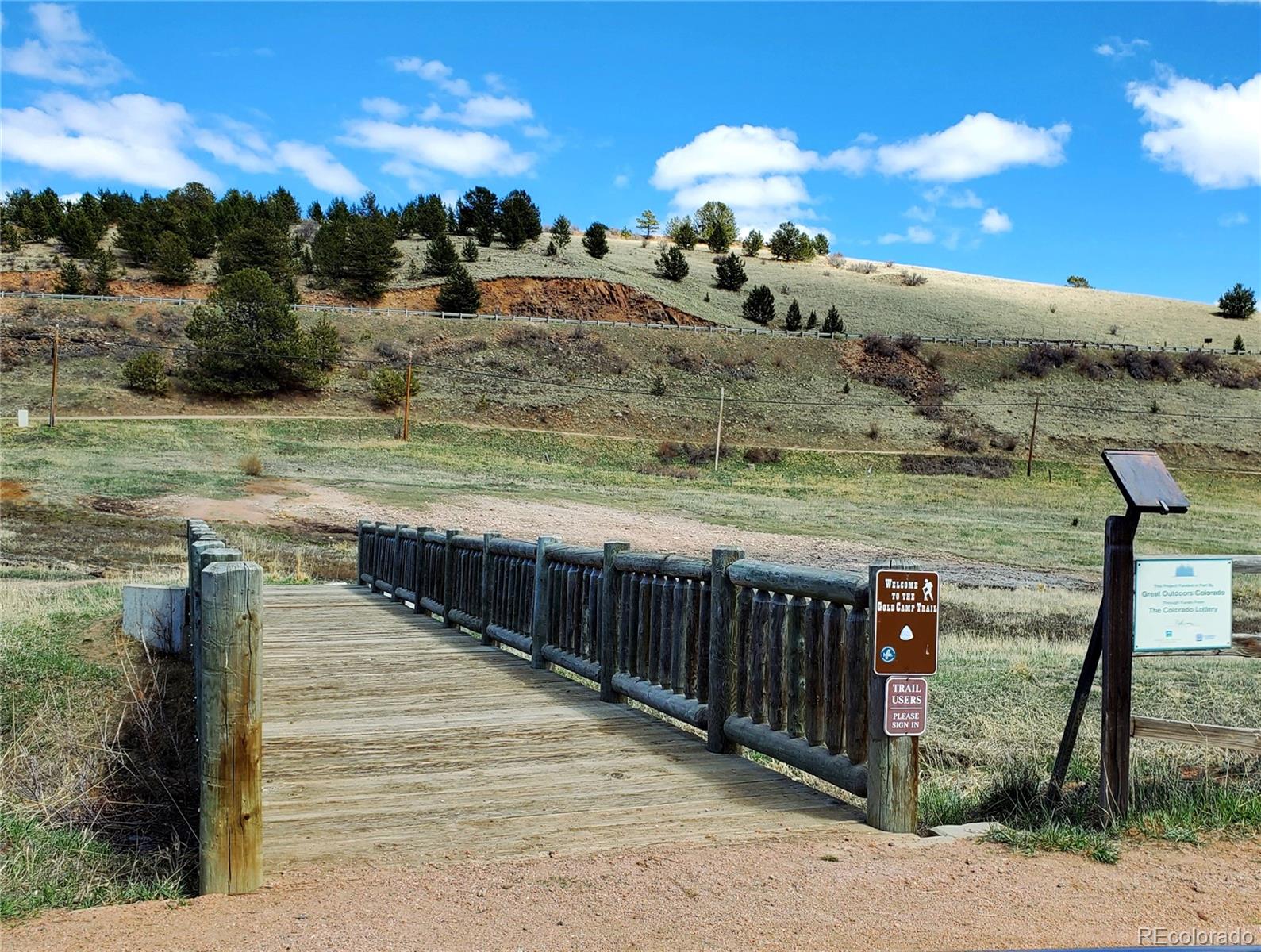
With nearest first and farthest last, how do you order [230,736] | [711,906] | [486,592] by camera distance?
[711,906] < [230,736] < [486,592]

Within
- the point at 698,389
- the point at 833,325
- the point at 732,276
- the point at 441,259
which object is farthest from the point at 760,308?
the point at 441,259

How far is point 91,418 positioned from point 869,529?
34.7 metres

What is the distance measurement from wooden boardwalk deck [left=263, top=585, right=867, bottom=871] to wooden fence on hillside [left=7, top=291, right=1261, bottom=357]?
221 ft

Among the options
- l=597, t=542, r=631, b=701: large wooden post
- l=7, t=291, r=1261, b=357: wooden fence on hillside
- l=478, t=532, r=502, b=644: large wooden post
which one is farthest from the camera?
l=7, t=291, r=1261, b=357: wooden fence on hillside

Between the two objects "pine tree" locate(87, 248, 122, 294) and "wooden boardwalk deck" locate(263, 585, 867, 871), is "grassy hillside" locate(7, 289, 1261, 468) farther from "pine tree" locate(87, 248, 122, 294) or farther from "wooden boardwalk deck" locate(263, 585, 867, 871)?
"wooden boardwalk deck" locate(263, 585, 867, 871)

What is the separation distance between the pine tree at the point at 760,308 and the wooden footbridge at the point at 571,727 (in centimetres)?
8176

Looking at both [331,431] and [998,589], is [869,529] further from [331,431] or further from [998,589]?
[331,431]

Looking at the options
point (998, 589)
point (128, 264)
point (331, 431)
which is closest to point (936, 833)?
point (998, 589)

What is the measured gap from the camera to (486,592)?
35.0 ft

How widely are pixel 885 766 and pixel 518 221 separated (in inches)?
4107

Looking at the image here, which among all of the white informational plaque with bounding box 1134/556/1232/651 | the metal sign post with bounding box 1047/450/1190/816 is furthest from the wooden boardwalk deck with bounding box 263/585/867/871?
the white informational plaque with bounding box 1134/556/1232/651

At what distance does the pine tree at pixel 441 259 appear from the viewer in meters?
85.6

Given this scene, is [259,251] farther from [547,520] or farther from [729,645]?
[729,645]

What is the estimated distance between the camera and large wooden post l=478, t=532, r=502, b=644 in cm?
1057
